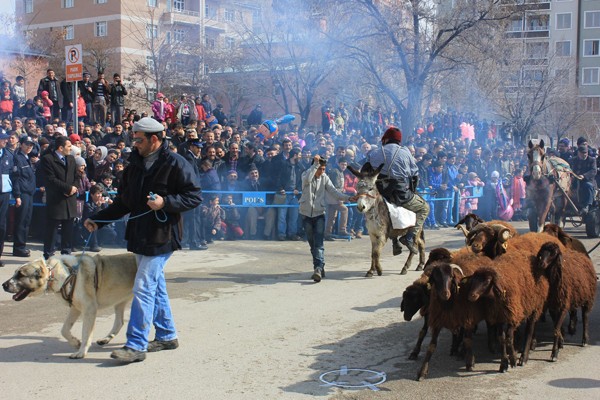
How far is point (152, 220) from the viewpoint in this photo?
6.64 meters

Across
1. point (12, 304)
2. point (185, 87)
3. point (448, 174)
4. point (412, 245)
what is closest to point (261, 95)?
point (185, 87)

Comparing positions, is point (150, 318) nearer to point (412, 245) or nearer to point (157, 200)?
point (157, 200)

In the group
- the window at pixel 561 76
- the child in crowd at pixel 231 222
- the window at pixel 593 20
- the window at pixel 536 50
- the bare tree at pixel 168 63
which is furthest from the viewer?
the window at pixel 593 20

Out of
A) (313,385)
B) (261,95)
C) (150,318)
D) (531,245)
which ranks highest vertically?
(261,95)

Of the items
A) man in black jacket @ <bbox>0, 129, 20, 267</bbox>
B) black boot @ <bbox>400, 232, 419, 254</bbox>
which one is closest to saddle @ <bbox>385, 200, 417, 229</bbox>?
black boot @ <bbox>400, 232, 419, 254</bbox>

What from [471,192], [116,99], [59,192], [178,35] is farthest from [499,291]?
[178,35]

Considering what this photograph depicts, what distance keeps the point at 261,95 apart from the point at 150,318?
29.8m

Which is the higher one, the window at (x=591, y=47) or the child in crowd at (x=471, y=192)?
the window at (x=591, y=47)

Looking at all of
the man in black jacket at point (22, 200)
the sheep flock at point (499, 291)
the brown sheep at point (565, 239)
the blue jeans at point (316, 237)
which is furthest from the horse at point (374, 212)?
the man in black jacket at point (22, 200)

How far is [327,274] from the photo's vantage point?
11242mm

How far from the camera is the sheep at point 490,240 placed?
6883 millimetres

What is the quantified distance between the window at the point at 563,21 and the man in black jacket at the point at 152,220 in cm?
6856

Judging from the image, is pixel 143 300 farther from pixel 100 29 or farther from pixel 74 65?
pixel 100 29

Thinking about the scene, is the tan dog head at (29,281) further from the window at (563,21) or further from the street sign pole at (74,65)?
the window at (563,21)
